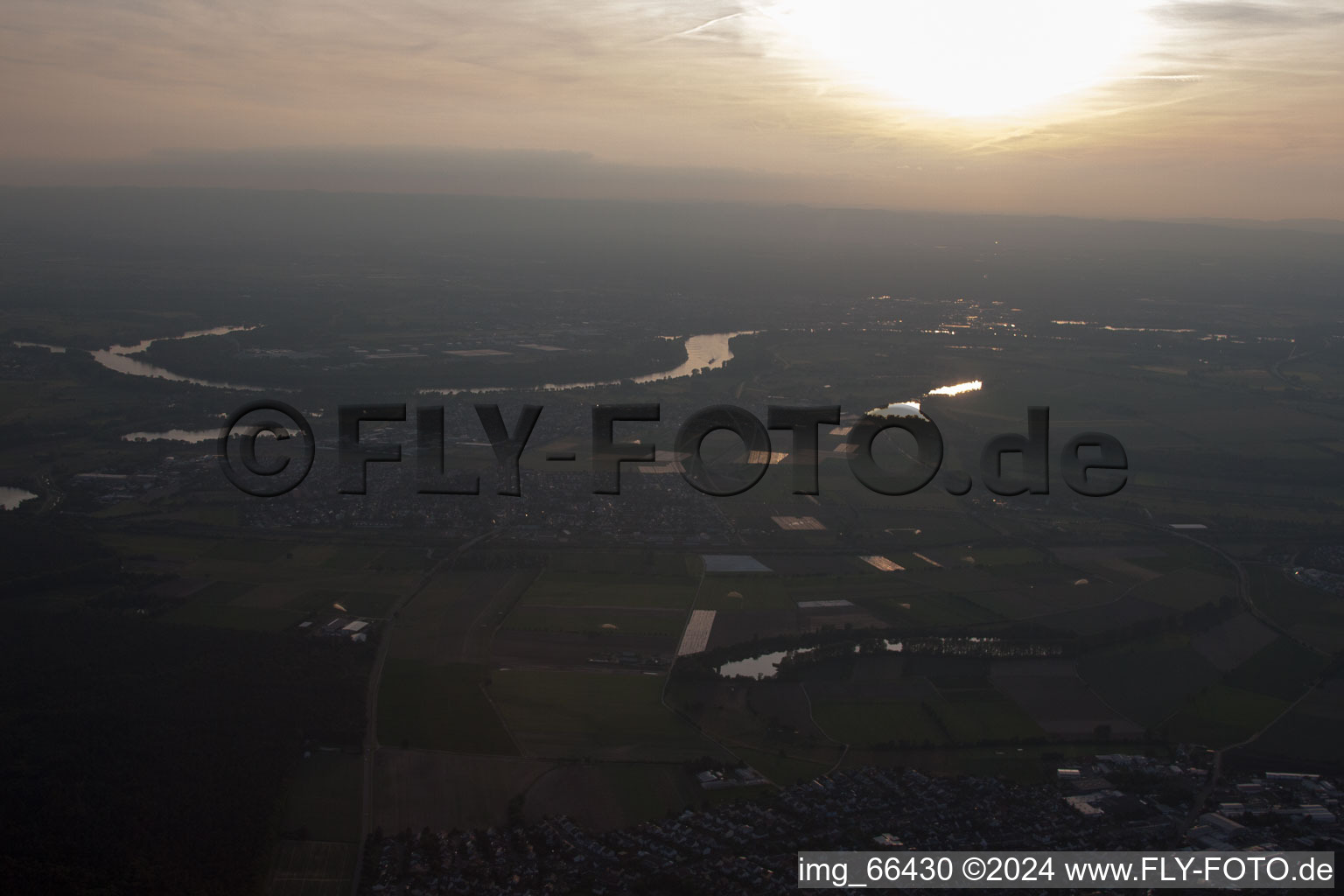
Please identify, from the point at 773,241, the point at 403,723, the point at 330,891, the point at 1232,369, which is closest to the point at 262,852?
the point at 330,891

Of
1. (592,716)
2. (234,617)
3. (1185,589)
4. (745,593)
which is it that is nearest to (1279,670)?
(1185,589)

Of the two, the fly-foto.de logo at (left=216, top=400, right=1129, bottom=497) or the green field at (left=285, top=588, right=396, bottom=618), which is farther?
the fly-foto.de logo at (left=216, top=400, right=1129, bottom=497)

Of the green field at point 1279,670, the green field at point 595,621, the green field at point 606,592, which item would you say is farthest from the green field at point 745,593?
the green field at point 1279,670

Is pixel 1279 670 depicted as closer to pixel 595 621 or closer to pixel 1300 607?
pixel 1300 607

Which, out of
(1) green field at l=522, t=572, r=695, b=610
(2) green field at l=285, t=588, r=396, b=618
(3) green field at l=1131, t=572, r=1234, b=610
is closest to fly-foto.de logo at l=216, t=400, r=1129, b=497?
(3) green field at l=1131, t=572, r=1234, b=610

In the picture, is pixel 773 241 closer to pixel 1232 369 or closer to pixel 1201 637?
pixel 1232 369

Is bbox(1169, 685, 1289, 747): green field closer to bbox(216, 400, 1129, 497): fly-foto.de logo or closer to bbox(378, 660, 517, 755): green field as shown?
bbox(216, 400, 1129, 497): fly-foto.de logo

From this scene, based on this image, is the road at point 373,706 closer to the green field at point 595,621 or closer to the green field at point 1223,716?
the green field at point 595,621

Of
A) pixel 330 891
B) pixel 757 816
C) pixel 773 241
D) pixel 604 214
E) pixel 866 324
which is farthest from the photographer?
pixel 604 214
